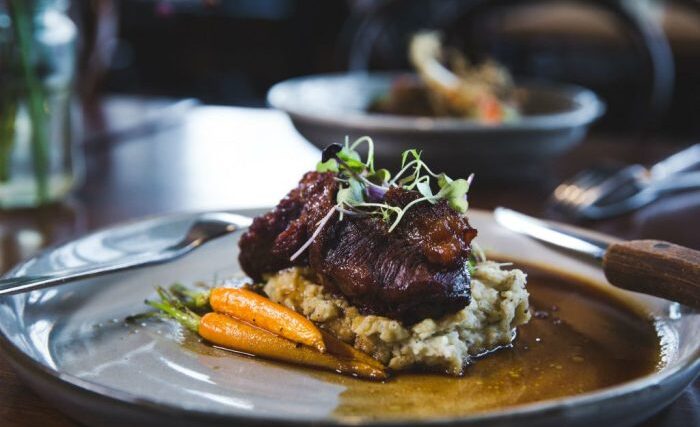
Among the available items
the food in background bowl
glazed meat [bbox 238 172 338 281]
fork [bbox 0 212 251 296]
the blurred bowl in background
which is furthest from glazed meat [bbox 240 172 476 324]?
the food in background bowl

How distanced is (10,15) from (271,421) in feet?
6.14

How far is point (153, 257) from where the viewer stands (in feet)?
6.07

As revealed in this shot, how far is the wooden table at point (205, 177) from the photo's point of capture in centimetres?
260

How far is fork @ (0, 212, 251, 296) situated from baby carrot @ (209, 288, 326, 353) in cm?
21

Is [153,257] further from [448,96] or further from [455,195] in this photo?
[448,96]

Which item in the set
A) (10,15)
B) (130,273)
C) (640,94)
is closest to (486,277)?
(130,273)

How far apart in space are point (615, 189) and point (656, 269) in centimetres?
130

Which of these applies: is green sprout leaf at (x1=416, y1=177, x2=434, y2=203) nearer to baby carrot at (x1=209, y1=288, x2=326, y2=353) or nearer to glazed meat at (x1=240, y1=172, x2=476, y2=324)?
glazed meat at (x1=240, y1=172, x2=476, y2=324)

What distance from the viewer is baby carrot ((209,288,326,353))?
1547mm

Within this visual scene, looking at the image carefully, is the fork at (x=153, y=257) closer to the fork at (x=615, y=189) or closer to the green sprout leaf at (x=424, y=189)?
the green sprout leaf at (x=424, y=189)

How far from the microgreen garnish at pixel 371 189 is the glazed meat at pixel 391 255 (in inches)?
0.6

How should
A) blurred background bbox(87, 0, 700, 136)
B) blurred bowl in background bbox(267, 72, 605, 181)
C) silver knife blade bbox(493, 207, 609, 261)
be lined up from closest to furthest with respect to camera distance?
silver knife blade bbox(493, 207, 609, 261) < blurred bowl in background bbox(267, 72, 605, 181) < blurred background bbox(87, 0, 700, 136)

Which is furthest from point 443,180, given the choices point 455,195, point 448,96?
point 448,96

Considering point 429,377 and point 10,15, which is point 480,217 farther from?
point 10,15
